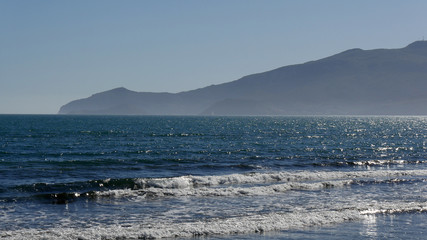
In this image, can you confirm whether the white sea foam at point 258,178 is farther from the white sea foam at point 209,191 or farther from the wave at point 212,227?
the wave at point 212,227

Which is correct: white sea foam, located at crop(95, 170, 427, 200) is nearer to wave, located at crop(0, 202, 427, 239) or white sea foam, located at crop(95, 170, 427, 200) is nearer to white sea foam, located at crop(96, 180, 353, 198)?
white sea foam, located at crop(96, 180, 353, 198)

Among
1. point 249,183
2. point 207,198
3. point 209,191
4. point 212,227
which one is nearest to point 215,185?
point 249,183

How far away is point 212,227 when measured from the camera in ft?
70.4

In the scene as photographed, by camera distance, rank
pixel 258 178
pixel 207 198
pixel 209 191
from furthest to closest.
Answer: pixel 258 178, pixel 209 191, pixel 207 198

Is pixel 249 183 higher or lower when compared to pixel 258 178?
lower

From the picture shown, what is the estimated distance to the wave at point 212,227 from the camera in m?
20.2

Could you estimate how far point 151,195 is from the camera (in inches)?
1177

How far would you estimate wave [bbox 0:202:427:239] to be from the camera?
794 inches

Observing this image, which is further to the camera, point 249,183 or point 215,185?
point 249,183

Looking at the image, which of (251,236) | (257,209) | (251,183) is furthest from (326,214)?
(251,183)

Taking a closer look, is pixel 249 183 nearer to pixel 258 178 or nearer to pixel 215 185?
pixel 258 178

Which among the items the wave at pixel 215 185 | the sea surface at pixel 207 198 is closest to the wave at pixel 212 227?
the sea surface at pixel 207 198

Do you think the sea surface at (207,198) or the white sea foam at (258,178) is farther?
the white sea foam at (258,178)

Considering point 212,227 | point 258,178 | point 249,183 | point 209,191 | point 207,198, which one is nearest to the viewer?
point 212,227
